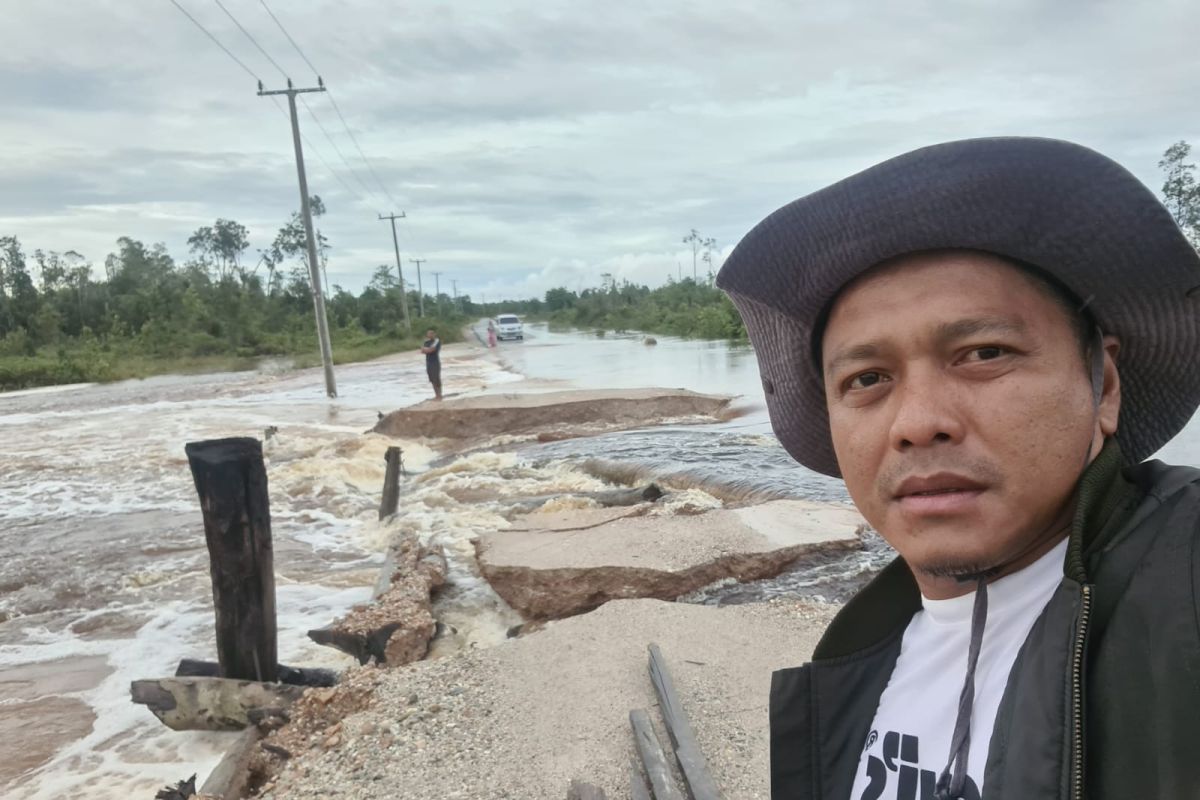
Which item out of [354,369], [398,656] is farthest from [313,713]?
[354,369]

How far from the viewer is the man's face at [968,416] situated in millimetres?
1009

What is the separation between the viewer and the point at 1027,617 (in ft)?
3.42

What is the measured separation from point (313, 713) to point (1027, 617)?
3.73 meters

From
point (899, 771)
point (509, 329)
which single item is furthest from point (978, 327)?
point (509, 329)

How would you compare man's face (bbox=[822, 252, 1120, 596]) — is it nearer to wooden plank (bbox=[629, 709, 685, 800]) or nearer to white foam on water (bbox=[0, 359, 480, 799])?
wooden plank (bbox=[629, 709, 685, 800])

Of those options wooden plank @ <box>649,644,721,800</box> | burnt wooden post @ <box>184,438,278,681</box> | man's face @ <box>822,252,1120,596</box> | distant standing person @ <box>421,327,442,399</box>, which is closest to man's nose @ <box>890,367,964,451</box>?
man's face @ <box>822,252,1120,596</box>

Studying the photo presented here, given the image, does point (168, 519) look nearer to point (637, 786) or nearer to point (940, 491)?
point (637, 786)

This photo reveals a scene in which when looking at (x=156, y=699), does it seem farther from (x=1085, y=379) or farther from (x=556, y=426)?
(x=556, y=426)

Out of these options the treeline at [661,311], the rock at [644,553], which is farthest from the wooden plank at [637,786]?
the treeline at [661,311]

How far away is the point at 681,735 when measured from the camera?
3189 mm

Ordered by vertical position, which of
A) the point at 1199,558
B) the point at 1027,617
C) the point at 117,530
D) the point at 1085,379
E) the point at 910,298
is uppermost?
the point at 910,298

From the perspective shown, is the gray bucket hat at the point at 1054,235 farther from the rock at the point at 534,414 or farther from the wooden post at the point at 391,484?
the rock at the point at 534,414

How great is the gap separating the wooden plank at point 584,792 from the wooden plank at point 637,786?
106 mm

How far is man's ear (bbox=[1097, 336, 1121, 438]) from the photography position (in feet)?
3.64
